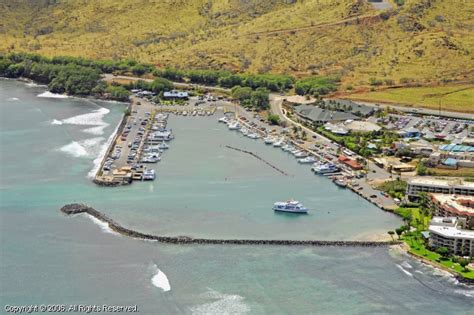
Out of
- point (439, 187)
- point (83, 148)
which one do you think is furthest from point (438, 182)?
point (83, 148)

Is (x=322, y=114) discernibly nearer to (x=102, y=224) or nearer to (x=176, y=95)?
(x=176, y=95)

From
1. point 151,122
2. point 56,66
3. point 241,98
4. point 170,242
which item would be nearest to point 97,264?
point 170,242

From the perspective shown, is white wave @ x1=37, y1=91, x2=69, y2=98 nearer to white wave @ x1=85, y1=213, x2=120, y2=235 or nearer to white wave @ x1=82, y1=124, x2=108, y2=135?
white wave @ x1=82, y1=124, x2=108, y2=135

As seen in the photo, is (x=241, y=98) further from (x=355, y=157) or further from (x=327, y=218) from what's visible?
(x=327, y=218)

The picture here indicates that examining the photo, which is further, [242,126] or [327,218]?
[242,126]

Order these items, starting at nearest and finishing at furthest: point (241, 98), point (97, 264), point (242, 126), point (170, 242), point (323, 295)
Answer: point (323, 295) → point (97, 264) → point (170, 242) → point (242, 126) → point (241, 98)

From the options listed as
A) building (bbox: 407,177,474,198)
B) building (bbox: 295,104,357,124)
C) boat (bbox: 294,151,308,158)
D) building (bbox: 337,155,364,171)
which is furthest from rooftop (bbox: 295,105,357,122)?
building (bbox: 407,177,474,198)

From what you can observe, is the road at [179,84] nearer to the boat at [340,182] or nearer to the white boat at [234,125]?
the white boat at [234,125]
